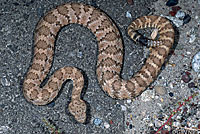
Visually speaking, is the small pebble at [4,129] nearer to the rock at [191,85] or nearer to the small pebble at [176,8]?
the rock at [191,85]

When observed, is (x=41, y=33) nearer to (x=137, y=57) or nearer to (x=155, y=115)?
(x=137, y=57)

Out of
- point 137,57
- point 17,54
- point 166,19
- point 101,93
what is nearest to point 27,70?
point 17,54

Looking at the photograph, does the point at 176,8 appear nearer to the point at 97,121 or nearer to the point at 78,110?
the point at 97,121

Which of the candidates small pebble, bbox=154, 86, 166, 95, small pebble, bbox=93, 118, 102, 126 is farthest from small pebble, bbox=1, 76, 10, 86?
small pebble, bbox=154, 86, 166, 95

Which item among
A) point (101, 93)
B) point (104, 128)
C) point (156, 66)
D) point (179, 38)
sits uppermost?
point (179, 38)

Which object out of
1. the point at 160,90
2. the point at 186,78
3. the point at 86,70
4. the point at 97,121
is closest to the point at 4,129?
the point at 97,121

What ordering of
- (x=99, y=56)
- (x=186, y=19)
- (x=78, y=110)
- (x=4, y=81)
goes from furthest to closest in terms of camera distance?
(x=186, y=19)
(x=99, y=56)
(x=4, y=81)
(x=78, y=110)
